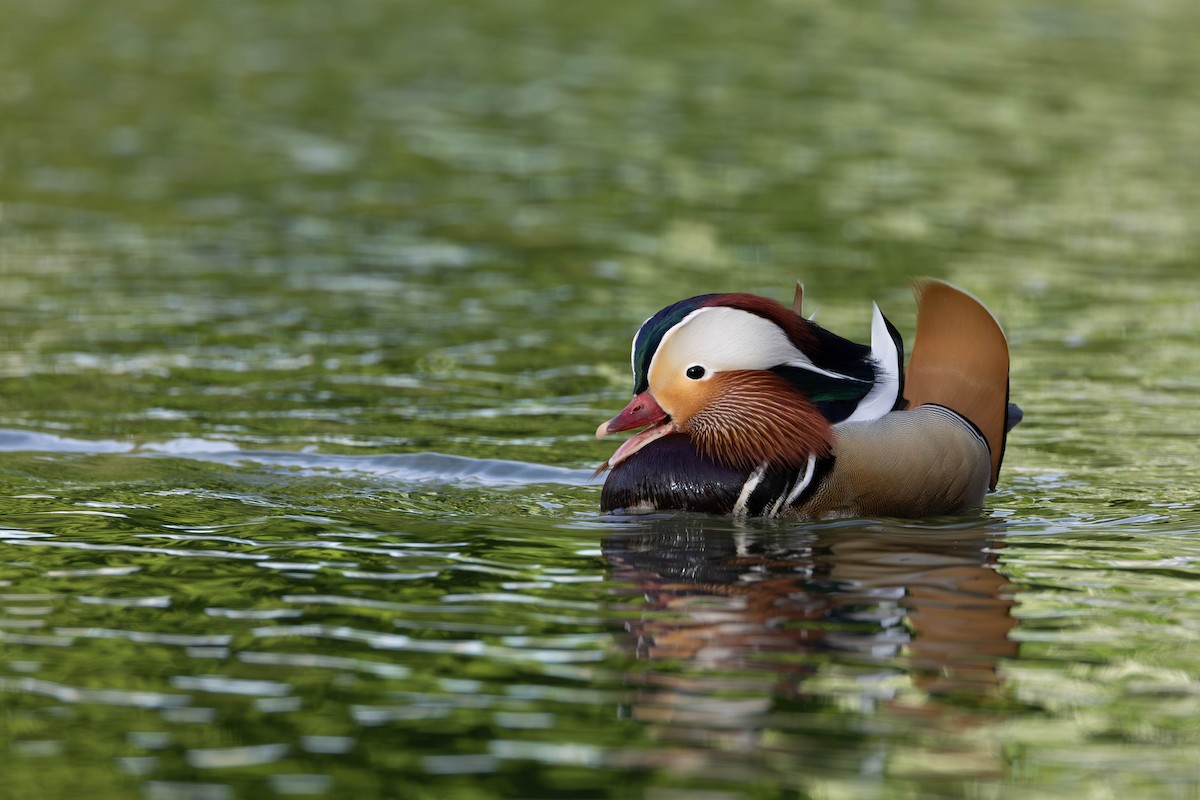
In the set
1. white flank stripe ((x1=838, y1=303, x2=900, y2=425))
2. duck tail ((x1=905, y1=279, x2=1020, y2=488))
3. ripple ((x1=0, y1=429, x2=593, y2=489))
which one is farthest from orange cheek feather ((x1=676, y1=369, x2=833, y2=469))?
ripple ((x1=0, y1=429, x2=593, y2=489))

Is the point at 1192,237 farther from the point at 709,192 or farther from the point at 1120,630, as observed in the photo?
the point at 1120,630

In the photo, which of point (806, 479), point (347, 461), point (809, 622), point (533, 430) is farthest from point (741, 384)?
point (533, 430)

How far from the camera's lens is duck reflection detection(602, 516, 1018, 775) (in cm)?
595

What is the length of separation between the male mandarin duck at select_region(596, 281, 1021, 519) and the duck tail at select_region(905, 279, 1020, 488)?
8.1 inches

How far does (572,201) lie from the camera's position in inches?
708

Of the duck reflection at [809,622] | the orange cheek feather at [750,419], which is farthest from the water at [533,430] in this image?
the orange cheek feather at [750,419]

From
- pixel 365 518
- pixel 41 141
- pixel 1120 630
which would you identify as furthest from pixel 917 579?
pixel 41 141

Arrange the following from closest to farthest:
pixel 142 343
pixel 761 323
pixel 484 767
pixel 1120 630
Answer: pixel 484 767 → pixel 1120 630 → pixel 761 323 → pixel 142 343

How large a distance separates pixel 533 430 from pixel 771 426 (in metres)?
2.80

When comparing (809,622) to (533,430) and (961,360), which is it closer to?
(961,360)

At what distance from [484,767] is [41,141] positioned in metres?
16.0

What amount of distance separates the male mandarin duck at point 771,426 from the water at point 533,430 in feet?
0.56

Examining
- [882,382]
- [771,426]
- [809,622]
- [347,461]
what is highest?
[882,382]

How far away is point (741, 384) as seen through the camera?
828cm
